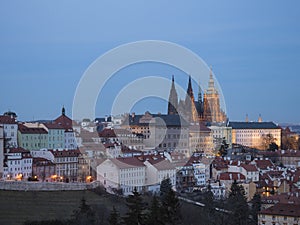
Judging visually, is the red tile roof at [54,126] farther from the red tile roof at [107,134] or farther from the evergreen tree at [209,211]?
the evergreen tree at [209,211]

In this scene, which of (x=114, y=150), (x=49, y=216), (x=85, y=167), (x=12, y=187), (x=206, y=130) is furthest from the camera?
(x=206, y=130)

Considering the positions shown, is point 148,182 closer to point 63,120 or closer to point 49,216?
point 49,216

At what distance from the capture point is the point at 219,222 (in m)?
23.3

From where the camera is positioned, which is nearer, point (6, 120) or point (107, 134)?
point (6, 120)

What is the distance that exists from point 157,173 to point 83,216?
34.6 ft

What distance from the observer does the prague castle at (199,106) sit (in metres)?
63.4

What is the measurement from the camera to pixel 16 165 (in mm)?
28969

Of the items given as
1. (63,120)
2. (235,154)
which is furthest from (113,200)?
(235,154)

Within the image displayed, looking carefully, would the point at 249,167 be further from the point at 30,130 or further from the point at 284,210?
the point at 30,130

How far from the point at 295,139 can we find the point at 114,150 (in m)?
34.5

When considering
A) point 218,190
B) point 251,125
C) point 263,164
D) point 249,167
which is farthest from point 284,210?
point 251,125

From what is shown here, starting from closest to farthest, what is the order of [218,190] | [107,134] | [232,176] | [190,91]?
1. [218,190]
2. [232,176]
3. [107,134]
4. [190,91]

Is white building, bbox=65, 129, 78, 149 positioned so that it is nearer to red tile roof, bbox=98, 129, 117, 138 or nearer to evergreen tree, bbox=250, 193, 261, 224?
red tile roof, bbox=98, 129, 117, 138

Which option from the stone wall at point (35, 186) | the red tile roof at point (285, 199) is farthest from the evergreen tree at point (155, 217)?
the stone wall at point (35, 186)
